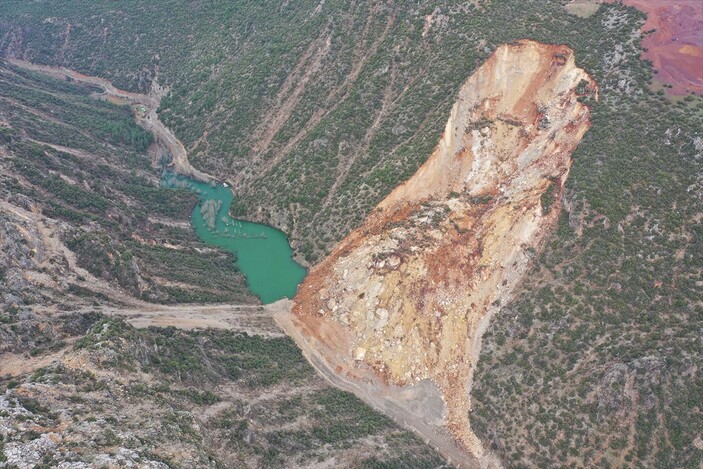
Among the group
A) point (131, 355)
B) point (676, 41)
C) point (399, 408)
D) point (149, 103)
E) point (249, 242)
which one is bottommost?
point (399, 408)

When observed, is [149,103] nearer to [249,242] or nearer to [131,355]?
[249,242]

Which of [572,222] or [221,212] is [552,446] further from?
[221,212]

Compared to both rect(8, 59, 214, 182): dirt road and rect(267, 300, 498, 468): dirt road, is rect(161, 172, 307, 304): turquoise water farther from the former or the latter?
rect(267, 300, 498, 468): dirt road

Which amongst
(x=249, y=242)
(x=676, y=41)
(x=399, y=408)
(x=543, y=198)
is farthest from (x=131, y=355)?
(x=676, y=41)

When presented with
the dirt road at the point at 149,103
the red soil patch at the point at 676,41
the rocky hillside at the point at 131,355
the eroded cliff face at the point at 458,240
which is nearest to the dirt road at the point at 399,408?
the eroded cliff face at the point at 458,240

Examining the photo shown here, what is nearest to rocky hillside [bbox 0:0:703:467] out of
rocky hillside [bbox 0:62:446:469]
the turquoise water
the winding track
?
rocky hillside [bbox 0:62:446:469]
